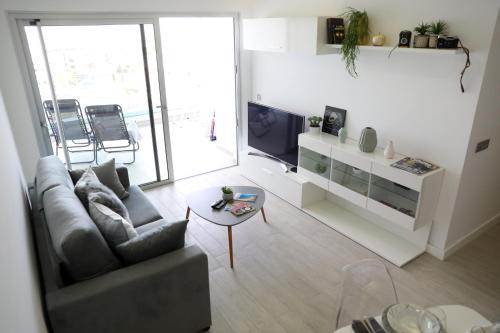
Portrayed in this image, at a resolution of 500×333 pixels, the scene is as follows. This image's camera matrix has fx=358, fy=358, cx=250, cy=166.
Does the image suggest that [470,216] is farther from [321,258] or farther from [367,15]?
[367,15]

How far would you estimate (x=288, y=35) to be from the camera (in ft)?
12.6

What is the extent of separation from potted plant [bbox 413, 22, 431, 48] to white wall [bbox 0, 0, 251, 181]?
8.78 ft

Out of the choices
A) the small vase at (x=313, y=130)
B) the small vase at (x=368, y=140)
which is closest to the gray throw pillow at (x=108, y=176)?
the small vase at (x=313, y=130)

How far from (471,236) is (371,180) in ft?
3.95

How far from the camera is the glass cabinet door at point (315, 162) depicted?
3939 mm

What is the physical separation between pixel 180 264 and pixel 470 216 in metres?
2.84

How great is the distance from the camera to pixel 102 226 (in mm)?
2359

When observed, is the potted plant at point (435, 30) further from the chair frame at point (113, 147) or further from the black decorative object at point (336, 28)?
the chair frame at point (113, 147)

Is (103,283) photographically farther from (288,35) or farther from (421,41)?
(288,35)

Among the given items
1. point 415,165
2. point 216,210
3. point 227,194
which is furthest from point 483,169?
point 216,210

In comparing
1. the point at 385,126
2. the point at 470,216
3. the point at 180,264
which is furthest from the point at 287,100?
the point at 180,264

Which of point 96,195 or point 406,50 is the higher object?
point 406,50

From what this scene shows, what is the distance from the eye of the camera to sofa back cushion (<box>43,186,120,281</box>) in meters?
1.97

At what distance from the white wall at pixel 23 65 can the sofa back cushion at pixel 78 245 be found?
1.89 metres
